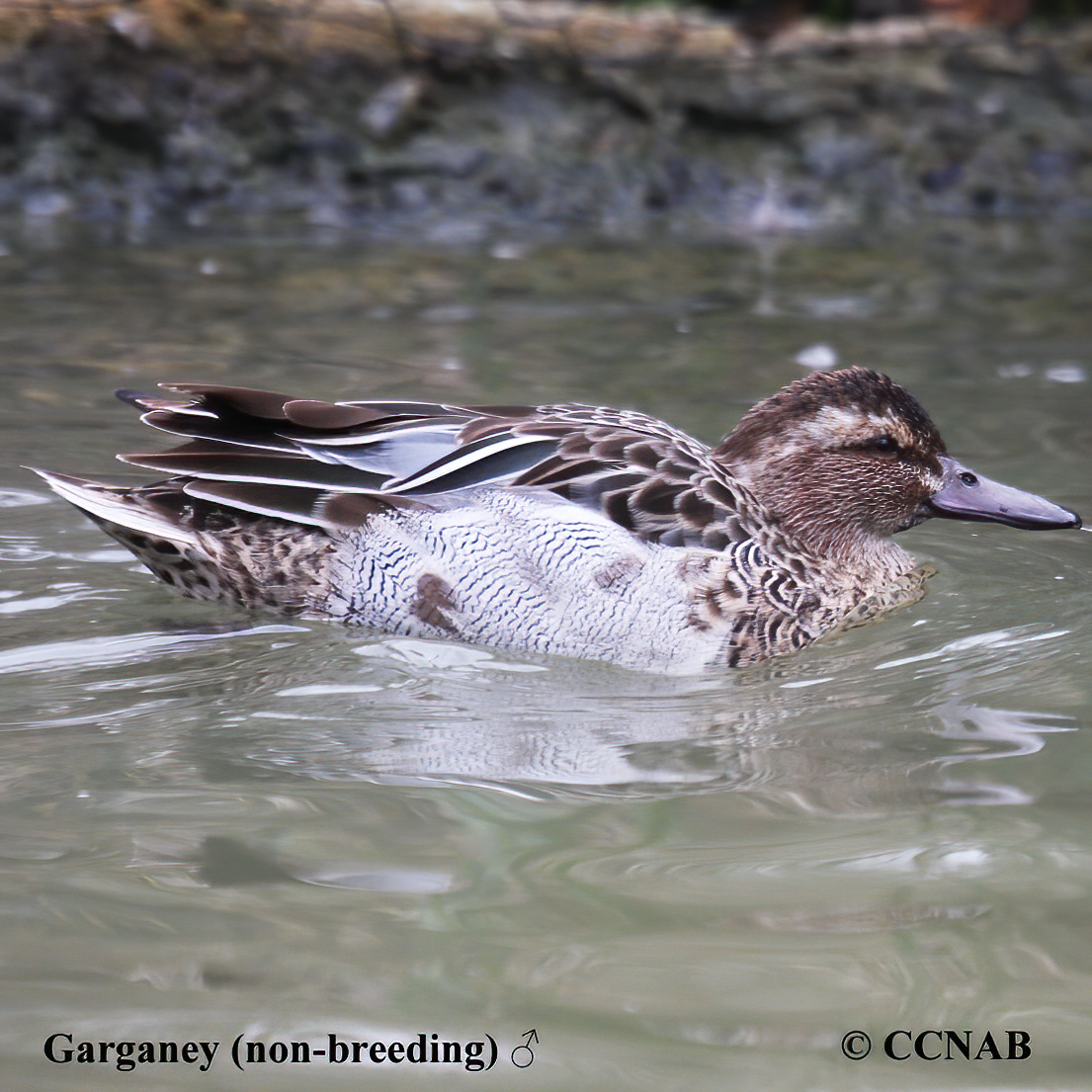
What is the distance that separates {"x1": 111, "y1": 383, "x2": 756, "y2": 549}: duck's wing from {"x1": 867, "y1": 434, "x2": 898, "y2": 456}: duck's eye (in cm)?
52

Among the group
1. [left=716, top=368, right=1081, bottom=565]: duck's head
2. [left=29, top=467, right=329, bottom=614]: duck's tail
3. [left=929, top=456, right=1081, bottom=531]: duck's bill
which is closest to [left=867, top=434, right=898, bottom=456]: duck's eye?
[left=716, top=368, right=1081, bottom=565]: duck's head

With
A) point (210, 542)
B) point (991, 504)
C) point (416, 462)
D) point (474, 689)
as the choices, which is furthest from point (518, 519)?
point (991, 504)

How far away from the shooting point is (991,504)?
4656 mm

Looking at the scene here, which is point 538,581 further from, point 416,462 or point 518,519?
point 416,462

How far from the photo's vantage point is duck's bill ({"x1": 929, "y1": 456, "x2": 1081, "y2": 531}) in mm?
4535

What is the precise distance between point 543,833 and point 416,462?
147 cm

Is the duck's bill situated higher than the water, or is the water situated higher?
the duck's bill

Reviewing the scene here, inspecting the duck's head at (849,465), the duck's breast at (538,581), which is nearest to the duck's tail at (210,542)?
the duck's breast at (538,581)

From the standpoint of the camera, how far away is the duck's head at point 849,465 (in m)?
4.70

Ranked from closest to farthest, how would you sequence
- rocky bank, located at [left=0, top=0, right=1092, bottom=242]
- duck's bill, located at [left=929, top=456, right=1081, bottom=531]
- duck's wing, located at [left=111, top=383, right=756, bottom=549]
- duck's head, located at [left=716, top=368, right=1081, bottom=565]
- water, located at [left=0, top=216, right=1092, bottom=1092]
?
water, located at [left=0, top=216, right=1092, bottom=1092] → duck's wing, located at [left=111, top=383, right=756, bottom=549] → duck's bill, located at [left=929, top=456, right=1081, bottom=531] → duck's head, located at [left=716, top=368, right=1081, bottom=565] → rocky bank, located at [left=0, top=0, right=1092, bottom=242]

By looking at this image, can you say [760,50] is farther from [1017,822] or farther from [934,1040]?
[934,1040]

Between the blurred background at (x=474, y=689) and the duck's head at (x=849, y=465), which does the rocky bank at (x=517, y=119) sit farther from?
the duck's head at (x=849, y=465)

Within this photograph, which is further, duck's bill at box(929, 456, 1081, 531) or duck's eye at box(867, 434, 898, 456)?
duck's eye at box(867, 434, 898, 456)

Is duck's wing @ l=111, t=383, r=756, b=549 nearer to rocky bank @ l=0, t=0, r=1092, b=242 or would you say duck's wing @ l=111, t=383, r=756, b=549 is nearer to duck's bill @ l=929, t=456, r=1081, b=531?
duck's bill @ l=929, t=456, r=1081, b=531
